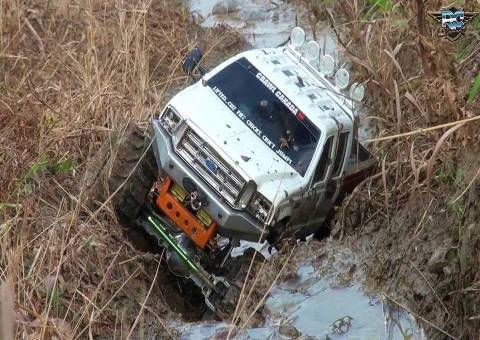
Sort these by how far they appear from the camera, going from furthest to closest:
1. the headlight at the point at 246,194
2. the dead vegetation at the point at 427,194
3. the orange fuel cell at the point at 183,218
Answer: the orange fuel cell at the point at 183,218 → the headlight at the point at 246,194 → the dead vegetation at the point at 427,194

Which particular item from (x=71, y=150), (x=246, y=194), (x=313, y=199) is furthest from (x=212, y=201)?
(x=71, y=150)

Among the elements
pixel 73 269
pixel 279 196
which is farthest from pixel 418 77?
pixel 73 269

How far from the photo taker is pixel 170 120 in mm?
7289

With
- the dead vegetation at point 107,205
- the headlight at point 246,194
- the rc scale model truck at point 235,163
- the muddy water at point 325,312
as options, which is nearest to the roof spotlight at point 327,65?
the rc scale model truck at point 235,163

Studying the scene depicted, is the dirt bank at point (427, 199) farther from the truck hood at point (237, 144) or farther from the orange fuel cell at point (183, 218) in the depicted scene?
the orange fuel cell at point (183, 218)

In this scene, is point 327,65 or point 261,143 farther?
point 327,65

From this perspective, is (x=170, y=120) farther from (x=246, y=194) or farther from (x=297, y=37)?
(x=297, y=37)

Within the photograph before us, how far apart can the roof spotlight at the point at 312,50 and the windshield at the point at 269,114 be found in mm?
635

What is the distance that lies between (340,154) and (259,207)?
128 cm

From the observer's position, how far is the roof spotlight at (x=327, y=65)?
7.87 m

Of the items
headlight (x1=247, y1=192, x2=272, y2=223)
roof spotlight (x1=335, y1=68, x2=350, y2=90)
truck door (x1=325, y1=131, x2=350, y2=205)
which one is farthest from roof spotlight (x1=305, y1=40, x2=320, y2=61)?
headlight (x1=247, y1=192, x2=272, y2=223)

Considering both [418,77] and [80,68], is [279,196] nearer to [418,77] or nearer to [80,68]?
[418,77]

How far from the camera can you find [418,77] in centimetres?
751

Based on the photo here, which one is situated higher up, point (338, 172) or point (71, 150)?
point (71, 150)
